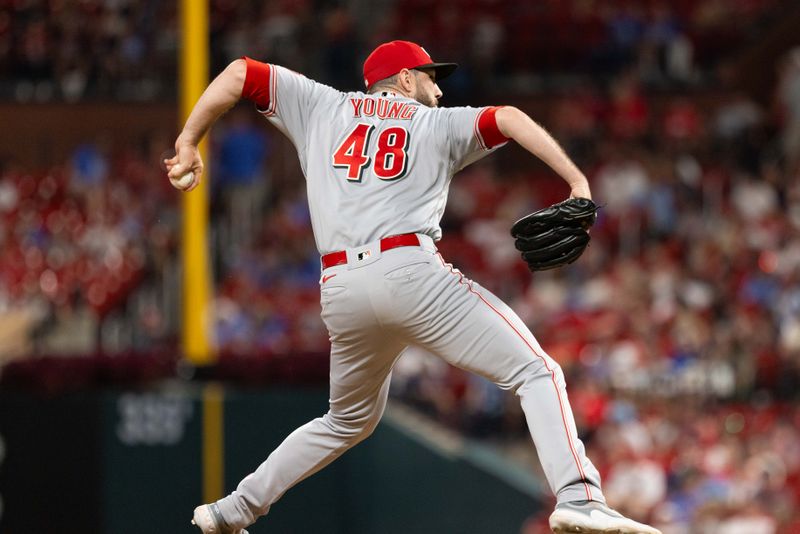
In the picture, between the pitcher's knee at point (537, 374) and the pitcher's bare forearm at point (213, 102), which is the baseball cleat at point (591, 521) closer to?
the pitcher's knee at point (537, 374)

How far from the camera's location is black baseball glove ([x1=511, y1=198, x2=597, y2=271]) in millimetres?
4289

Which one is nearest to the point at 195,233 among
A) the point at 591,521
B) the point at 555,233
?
the point at 555,233

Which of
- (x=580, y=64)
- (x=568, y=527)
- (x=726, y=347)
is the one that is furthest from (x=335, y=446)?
(x=580, y=64)

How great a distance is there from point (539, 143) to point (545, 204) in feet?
32.8

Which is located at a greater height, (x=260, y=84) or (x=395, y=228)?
(x=260, y=84)

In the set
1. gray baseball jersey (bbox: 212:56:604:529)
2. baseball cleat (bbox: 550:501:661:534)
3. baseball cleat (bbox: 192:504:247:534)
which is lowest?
baseball cleat (bbox: 192:504:247:534)

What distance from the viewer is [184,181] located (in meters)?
4.52

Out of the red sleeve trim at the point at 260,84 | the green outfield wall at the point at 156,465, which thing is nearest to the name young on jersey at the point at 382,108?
the red sleeve trim at the point at 260,84

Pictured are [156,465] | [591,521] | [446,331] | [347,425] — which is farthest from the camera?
[156,465]

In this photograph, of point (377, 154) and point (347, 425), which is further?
point (347, 425)

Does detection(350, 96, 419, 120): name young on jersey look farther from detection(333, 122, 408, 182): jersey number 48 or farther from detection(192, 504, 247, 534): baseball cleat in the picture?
detection(192, 504, 247, 534): baseball cleat

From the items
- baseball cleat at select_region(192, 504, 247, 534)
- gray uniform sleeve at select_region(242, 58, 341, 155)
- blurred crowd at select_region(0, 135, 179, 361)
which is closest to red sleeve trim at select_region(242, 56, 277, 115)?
gray uniform sleeve at select_region(242, 58, 341, 155)

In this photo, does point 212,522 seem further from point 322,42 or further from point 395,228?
point 322,42

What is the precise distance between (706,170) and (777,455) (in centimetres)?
544
